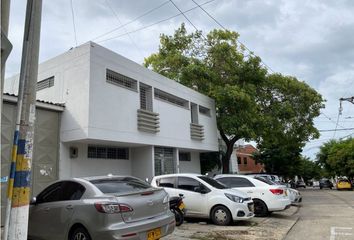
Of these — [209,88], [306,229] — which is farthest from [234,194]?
[209,88]

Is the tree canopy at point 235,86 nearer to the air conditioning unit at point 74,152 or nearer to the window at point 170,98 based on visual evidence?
the window at point 170,98

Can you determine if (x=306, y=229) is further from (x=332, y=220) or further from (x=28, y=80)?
(x=28, y=80)

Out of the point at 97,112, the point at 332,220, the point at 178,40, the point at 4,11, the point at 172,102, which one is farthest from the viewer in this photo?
the point at 178,40

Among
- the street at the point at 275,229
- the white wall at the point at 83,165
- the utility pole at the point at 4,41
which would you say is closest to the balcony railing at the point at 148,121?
the white wall at the point at 83,165

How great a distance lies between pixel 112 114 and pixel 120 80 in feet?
6.55

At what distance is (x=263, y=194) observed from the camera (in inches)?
531

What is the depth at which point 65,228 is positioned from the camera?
6840mm

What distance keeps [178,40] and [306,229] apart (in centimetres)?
1894

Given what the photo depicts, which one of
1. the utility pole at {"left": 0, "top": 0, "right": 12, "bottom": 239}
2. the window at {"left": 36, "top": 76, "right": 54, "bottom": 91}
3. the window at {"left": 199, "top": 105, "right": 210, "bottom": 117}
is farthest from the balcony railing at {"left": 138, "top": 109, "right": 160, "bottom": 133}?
the utility pole at {"left": 0, "top": 0, "right": 12, "bottom": 239}

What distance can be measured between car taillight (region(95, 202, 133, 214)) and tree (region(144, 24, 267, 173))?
55.7ft

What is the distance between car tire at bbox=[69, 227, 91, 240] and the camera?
6445 millimetres

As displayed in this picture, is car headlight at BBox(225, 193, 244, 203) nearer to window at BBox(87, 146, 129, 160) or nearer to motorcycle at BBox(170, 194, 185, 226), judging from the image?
motorcycle at BBox(170, 194, 185, 226)

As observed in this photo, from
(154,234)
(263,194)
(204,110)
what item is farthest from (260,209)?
(204,110)

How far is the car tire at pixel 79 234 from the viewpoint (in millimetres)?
6445
